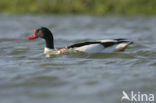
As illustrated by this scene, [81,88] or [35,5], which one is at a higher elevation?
[35,5]

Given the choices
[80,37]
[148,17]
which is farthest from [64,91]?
[148,17]

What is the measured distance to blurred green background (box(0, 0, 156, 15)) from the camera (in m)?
24.7

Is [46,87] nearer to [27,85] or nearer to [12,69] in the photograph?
[27,85]

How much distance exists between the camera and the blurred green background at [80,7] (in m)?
24.7

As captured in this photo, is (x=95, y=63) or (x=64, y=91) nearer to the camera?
(x=64, y=91)

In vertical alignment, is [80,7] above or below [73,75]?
above

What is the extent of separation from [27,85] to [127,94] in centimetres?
167

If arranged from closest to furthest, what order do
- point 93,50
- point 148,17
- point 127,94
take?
point 127,94, point 93,50, point 148,17

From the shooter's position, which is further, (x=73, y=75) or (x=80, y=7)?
(x=80, y=7)

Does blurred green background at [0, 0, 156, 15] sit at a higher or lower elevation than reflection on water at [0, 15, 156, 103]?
higher

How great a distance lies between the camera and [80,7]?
2694 cm

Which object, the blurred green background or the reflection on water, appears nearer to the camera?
the reflection on water

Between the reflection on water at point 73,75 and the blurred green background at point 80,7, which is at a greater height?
the blurred green background at point 80,7

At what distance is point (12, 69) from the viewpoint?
7996mm
